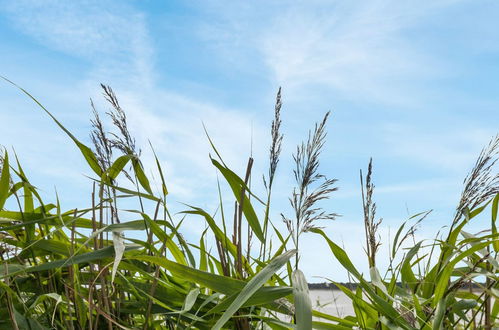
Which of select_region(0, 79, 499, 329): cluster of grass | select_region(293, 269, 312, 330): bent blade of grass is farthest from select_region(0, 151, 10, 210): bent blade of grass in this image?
select_region(293, 269, 312, 330): bent blade of grass

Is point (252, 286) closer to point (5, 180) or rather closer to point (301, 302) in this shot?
point (301, 302)

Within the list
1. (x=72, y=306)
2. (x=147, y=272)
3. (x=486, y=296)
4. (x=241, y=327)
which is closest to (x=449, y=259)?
(x=486, y=296)

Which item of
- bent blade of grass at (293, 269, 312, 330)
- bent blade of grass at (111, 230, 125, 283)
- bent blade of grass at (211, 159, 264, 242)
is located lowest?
bent blade of grass at (293, 269, 312, 330)

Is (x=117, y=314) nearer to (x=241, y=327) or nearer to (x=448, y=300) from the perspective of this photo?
(x=241, y=327)

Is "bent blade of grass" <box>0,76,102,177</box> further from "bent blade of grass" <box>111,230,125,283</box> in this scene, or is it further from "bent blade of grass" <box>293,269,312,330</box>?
"bent blade of grass" <box>293,269,312,330</box>

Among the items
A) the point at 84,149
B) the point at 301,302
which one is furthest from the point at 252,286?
the point at 84,149

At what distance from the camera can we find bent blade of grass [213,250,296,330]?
0.94 m

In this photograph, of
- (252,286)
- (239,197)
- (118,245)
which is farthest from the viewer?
(239,197)

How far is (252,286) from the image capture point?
1012 mm

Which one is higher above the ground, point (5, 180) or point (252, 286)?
point (5, 180)

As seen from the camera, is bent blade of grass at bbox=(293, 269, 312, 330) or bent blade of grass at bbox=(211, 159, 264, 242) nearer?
bent blade of grass at bbox=(293, 269, 312, 330)

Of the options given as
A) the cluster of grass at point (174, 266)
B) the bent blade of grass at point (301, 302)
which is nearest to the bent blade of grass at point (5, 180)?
the cluster of grass at point (174, 266)

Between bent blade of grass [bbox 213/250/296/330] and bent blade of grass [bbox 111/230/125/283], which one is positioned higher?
bent blade of grass [bbox 111/230/125/283]

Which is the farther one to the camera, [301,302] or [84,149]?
[84,149]
